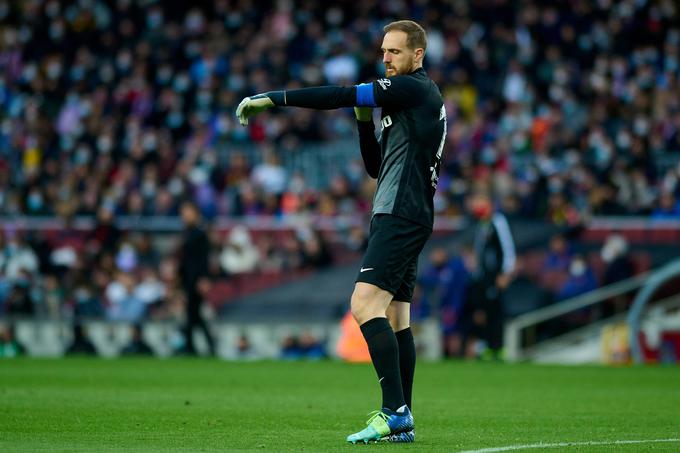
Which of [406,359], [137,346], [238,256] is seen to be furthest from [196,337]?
[406,359]

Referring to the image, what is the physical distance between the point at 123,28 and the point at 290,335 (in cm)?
1391

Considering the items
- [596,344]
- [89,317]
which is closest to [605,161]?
[596,344]

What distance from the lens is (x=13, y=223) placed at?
27.2 meters

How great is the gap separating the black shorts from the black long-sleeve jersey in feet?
0.18

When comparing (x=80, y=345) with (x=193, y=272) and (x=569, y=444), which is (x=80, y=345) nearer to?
(x=193, y=272)

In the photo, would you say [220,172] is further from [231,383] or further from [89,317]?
[231,383]

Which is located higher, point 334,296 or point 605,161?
point 605,161

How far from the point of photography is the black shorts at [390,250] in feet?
25.2

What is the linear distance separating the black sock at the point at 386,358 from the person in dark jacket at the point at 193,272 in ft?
42.5

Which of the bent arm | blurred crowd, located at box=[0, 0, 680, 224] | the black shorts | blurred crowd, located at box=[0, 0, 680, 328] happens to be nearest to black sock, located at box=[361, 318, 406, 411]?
the black shorts

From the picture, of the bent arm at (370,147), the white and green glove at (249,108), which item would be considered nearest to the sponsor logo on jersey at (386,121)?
the bent arm at (370,147)

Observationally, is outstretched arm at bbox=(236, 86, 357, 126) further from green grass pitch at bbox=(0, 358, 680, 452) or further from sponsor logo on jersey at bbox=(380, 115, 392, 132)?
green grass pitch at bbox=(0, 358, 680, 452)

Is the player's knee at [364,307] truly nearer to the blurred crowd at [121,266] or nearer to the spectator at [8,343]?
the spectator at [8,343]

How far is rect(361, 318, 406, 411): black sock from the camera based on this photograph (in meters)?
7.62
